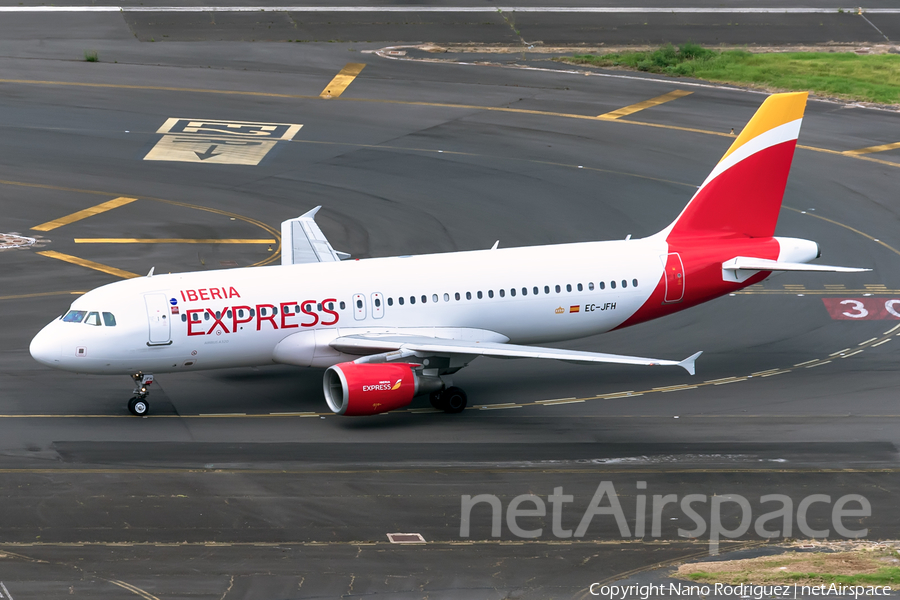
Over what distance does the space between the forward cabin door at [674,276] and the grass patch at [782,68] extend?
40.1 metres

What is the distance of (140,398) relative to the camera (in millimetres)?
39031

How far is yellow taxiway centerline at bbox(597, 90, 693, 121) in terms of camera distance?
7457 centimetres

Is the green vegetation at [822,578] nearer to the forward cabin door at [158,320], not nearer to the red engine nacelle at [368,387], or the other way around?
the red engine nacelle at [368,387]

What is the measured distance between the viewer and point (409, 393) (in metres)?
38.2

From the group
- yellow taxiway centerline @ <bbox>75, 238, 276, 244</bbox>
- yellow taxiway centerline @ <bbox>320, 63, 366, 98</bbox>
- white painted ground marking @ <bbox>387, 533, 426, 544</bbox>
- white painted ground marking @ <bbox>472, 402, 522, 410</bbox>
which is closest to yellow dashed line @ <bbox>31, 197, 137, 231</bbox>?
yellow taxiway centerline @ <bbox>75, 238, 276, 244</bbox>

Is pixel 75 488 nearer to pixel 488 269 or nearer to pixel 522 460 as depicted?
pixel 522 460

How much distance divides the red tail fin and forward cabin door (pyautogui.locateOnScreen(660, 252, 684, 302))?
1.09 meters

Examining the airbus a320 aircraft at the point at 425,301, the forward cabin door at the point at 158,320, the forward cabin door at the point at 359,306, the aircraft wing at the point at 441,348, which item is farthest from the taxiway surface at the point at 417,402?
the forward cabin door at the point at 359,306

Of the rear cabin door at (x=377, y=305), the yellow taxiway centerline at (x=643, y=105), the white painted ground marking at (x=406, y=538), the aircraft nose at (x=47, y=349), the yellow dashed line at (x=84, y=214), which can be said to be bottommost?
the white painted ground marking at (x=406, y=538)

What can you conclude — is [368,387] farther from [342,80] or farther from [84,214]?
[342,80]

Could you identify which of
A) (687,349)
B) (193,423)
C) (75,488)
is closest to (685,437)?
(687,349)

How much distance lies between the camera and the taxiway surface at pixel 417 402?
30859mm

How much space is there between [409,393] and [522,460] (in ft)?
14.0
